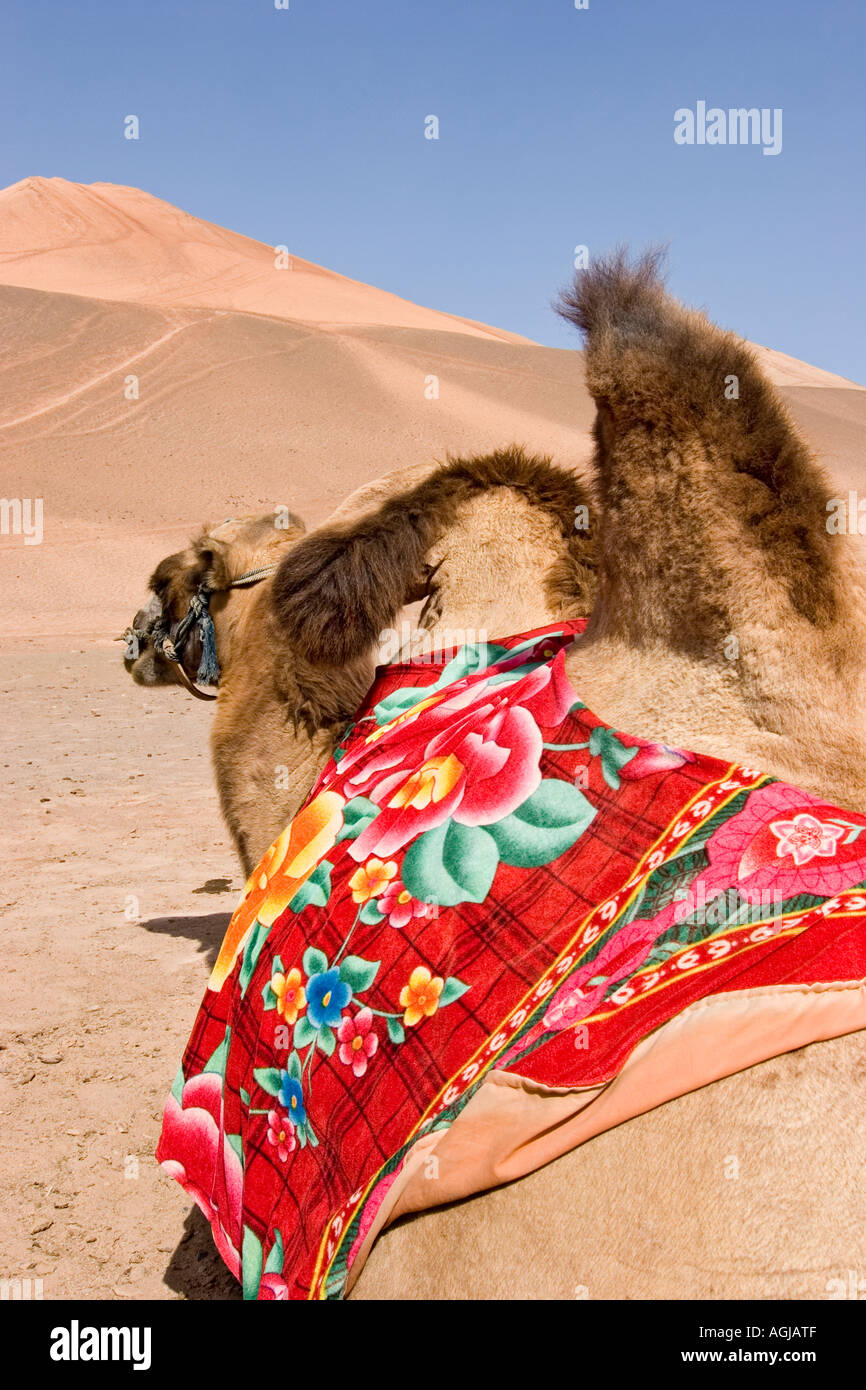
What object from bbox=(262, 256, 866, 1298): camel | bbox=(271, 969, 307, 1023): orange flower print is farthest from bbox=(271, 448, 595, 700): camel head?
bbox=(271, 969, 307, 1023): orange flower print

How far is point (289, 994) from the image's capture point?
6.53 feet

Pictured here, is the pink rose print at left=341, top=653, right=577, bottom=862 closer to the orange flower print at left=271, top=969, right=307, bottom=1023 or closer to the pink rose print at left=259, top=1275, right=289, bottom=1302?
the orange flower print at left=271, top=969, right=307, bottom=1023

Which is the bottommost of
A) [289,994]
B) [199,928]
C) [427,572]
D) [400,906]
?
[199,928]

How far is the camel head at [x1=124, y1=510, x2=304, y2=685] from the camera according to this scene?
375 cm

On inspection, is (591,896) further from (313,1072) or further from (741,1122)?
(313,1072)

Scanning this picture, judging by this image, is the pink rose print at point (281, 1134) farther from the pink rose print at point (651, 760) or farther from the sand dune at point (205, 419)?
the sand dune at point (205, 419)

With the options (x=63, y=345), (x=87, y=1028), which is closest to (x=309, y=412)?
(x=63, y=345)


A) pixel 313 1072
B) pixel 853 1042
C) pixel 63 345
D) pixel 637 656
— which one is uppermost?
pixel 63 345

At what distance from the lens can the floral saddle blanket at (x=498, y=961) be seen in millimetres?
1340

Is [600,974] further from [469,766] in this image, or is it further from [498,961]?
[469,766]

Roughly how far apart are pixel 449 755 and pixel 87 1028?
111 inches

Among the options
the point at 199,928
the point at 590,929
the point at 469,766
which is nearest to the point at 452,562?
the point at 469,766

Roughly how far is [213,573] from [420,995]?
2350mm
